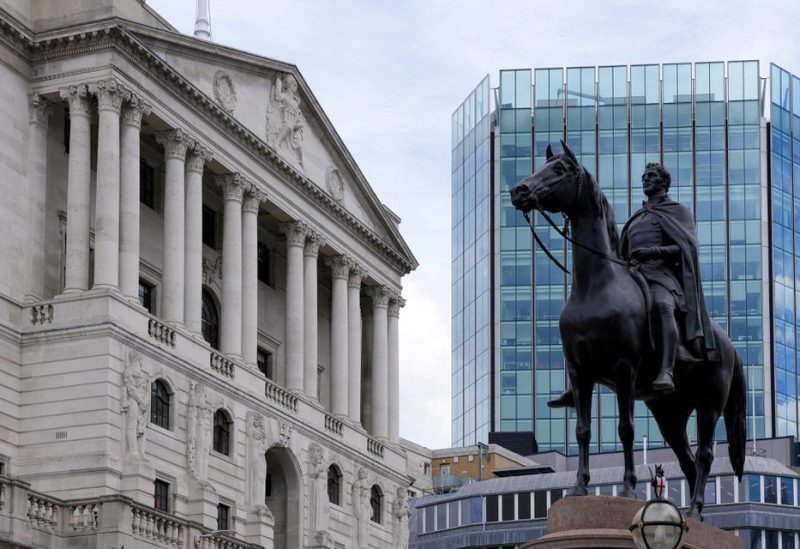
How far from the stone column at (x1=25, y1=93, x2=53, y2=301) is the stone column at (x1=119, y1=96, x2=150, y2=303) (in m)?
2.71

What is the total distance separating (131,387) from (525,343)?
315 ft

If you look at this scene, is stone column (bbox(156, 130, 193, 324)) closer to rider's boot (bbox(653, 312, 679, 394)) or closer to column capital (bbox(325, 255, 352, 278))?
column capital (bbox(325, 255, 352, 278))

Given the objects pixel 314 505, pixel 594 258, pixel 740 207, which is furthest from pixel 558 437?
pixel 594 258

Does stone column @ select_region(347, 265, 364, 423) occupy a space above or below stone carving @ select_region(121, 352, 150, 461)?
above

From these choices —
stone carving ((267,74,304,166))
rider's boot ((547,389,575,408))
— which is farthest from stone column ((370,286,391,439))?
rider's boot ((547,389,575,408))

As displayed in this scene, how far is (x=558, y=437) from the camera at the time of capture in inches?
6171

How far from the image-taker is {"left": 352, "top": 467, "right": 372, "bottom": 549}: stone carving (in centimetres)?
8238

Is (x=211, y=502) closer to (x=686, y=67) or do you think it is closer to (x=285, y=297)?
(x=285, y=297)

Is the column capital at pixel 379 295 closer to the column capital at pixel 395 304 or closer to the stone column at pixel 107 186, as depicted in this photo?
the column capital at pixel 395 304

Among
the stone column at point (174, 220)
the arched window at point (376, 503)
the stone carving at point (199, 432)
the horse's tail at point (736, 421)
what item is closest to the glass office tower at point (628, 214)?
the arched window at point (376, 503)

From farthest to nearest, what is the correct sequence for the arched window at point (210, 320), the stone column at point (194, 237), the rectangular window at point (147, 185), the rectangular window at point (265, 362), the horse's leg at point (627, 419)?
the rectangular window at point (265, 362) → the arched window at point (210, 320) → the rectangular window at point (147, 185) → the stone column at point (194, 237) → the horse's leg at point (627, 419)

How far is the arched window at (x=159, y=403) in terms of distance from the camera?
66750 mm

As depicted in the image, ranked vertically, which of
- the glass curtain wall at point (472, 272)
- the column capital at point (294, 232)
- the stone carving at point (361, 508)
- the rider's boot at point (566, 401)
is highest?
the glass curtain wall at point (472, 272)

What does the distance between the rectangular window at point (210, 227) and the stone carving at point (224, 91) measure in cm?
497
